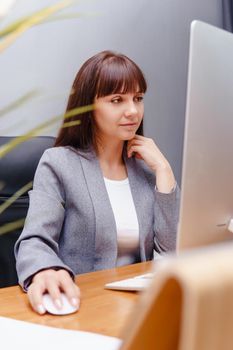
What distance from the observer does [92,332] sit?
2.49 feet

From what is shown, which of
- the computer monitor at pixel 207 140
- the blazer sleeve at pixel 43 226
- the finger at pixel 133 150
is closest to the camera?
the computer monitor at pixel 207 140

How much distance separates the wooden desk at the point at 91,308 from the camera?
79 cm

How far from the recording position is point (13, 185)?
58.8 inches

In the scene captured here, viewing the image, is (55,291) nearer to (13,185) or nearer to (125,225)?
(125,225)

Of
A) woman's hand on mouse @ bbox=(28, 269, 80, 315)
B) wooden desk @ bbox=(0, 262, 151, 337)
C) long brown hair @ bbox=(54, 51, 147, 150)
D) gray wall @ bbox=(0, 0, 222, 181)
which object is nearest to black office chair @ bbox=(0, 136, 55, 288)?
long brown hair @ bbox=(54, 51, 147, 150)

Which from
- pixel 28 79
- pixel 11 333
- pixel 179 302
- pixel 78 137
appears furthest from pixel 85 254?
pixel 179 302

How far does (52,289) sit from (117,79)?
0.67 meters

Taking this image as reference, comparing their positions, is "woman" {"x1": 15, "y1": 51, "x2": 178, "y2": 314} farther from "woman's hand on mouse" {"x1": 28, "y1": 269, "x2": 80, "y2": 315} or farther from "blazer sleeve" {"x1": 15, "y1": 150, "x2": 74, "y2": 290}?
"woman's hand on mouse" {"x1": 28, "y1": 269, "x2": 80, "y2": 315}

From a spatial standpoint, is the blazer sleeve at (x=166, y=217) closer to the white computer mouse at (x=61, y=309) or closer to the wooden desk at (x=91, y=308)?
the wooden desk at (x=91, y=308)

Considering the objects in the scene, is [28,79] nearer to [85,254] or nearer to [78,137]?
[78,137]

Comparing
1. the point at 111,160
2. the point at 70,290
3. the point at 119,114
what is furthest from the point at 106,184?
the point at 70,290

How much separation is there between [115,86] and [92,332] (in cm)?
77

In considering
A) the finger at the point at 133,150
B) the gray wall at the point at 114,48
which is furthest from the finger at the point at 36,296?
the gray wall at the point at 114,48

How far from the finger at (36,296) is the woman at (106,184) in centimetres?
28
